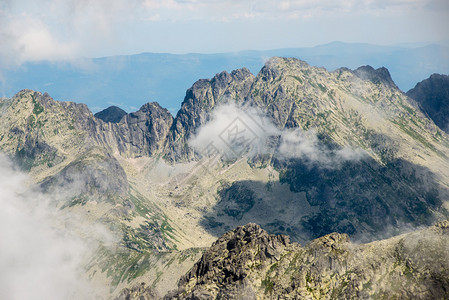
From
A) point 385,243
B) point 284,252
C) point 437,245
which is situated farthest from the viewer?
point 284,252

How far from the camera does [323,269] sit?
14700cm

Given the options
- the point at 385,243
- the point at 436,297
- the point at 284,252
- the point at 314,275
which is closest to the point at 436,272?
the point at 436,297

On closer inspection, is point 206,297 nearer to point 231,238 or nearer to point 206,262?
point 206,262

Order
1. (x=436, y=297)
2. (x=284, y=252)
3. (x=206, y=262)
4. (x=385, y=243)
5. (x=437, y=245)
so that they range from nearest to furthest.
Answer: (x=436, y=297) → (x=437, y=245) → (x=385, y=243) → (x=284, y=252) → (x=206, y=262)

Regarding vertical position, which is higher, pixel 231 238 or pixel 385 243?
pixel 385 243

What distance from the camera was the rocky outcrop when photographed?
127 m

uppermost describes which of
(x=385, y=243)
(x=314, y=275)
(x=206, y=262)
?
(x=385, y=243)

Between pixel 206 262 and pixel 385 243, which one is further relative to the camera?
pixel 206 262

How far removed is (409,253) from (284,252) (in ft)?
167

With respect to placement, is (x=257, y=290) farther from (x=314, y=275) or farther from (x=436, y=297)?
(x=436, y=297)

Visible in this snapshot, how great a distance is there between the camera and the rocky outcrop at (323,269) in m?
127

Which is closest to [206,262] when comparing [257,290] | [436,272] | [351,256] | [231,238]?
[231,238]

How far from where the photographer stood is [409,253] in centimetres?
13488

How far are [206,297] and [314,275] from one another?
141 ft
